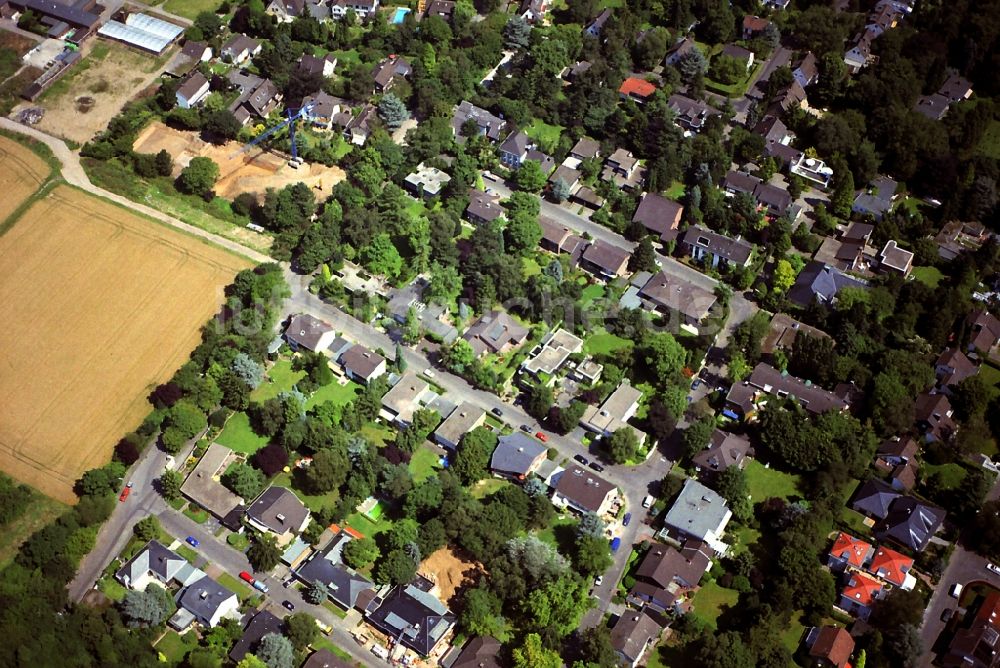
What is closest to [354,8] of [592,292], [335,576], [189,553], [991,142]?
[592,292]

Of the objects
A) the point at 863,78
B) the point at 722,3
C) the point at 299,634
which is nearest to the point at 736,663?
the point at 299,634

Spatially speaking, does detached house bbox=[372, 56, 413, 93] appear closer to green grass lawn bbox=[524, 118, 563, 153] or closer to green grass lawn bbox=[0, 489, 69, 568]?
green grass lawn bbox=[524, 118, 563, 153]

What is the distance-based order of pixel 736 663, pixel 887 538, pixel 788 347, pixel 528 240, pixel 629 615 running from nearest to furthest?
pixel 736 663, pixel 629 615, pixel 887 538, pixel 788 347, pixel 528 240

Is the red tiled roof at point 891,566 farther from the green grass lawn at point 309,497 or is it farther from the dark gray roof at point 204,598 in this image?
the dark gray roof at point 204,598

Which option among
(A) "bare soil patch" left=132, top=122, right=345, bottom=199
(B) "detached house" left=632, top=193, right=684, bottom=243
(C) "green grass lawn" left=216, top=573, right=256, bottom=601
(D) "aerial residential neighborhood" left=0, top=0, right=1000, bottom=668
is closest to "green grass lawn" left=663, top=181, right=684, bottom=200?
(D) "aerial residential neighborhood" left=0, top=0, right=1000, bottom=668

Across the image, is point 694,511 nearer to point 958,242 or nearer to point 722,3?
point 958,242
